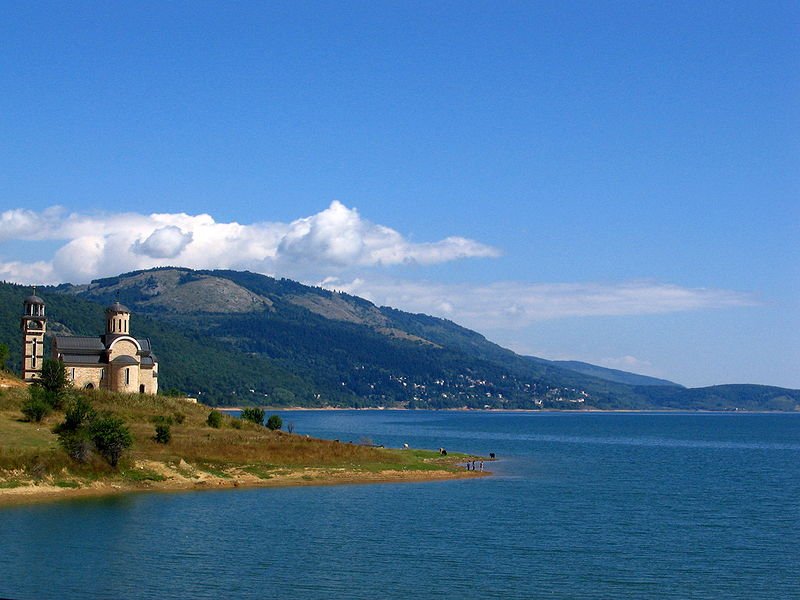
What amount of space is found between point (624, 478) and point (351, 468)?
29207 millimetres

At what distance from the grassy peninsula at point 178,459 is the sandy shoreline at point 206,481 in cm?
8

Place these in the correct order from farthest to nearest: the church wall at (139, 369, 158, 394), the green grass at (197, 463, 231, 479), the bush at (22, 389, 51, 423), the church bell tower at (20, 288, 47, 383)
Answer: the church wall at (139, 369, 158, 394) < the church bell tower at (20, 288, 47, 383) < the bush at (22, 389, 51, 423) < the green grass at (197, 463, 231, 479)

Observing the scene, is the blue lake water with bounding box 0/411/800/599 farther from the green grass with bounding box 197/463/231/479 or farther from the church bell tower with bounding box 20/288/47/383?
the church bell tower with bounding box 20/288/47/383

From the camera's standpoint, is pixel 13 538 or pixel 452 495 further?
pixel 452 495

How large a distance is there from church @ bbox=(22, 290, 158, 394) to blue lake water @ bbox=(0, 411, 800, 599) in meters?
46.0

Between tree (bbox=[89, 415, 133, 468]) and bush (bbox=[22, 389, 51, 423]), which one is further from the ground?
bush (bbox=[22, 389, 51, 423])

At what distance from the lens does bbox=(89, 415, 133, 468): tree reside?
268ft

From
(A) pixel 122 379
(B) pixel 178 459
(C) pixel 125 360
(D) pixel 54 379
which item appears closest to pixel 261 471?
(B) pixel 178 459

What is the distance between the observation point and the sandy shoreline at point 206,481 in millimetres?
73688

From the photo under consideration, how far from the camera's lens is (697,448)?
174625mm

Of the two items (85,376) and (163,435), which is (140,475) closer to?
(163,435)

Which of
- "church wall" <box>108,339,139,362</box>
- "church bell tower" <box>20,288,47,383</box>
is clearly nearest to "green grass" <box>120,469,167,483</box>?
"church wall" <box>108,339,139,362</box>

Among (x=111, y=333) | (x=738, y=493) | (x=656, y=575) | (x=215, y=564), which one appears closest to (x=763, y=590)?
(x=656, y=575)

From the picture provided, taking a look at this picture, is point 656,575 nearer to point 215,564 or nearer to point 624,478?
point 215,564
